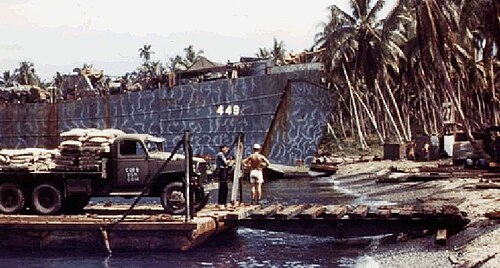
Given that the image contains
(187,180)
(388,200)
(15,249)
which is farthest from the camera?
(388,200)

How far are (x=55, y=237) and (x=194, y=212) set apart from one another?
3.14 metres

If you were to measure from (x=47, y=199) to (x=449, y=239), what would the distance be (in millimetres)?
9516

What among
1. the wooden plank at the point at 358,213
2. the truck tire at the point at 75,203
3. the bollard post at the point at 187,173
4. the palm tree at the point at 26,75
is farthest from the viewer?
the palm tree at the point at 26,75

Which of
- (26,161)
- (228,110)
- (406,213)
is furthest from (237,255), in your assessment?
(228,110)

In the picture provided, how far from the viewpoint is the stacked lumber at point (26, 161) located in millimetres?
19273

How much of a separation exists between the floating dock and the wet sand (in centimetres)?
48

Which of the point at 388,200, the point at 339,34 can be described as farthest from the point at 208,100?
the point at 388,200

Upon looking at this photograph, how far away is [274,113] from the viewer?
153 feet

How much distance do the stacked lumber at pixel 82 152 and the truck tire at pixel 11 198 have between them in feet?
4.01

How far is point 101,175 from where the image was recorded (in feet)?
61.4

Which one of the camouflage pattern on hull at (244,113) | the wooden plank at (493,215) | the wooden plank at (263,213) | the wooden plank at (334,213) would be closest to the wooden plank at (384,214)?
the wooden plank at (334,213)

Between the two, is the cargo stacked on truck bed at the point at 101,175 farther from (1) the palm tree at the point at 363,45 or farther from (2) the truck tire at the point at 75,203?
(1) the palm tree at the point at 363,45

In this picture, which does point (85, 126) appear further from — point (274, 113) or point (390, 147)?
point (390, 147)

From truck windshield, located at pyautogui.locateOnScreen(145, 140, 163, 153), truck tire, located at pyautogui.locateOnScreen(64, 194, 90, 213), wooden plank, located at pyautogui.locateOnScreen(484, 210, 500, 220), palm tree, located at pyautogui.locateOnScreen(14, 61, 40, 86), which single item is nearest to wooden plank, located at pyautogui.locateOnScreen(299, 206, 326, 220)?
wooden plank, located at pyautogui.locateOnScreen(484, 210, 500, 220)
